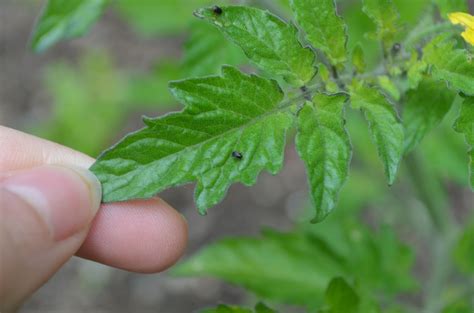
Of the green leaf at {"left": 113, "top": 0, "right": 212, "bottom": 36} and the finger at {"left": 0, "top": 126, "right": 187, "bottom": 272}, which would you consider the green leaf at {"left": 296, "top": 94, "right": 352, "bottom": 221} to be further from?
the green leaf at {"left": 113, "top": 0, "right": 212, "bottom": 36}

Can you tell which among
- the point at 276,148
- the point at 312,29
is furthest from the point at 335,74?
the point at 276,148

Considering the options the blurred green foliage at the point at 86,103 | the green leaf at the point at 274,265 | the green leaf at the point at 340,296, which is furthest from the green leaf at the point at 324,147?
the blurred green foliage at the point at 86,103

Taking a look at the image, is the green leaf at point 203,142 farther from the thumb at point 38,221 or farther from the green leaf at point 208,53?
the green leaf at point 208,53

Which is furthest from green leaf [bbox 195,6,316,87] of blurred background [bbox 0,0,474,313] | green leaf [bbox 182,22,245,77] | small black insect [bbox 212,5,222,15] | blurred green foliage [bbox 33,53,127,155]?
blurred green foliage [bbox 33,53,127,155]

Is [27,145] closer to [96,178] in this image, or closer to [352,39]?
[96,178]

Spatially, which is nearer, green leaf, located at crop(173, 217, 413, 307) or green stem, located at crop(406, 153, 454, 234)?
green stem, located at crop(406, 153, 454, 234)

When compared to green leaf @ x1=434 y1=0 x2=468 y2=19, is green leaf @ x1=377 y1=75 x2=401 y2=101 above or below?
below

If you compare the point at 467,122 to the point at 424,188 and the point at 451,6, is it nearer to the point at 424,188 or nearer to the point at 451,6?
the point at 451,6
